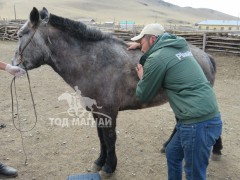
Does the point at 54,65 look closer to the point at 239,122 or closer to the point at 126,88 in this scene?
the point at 126,88

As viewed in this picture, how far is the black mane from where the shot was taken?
336 centimetres

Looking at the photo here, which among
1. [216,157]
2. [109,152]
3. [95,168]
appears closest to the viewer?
[109,152]

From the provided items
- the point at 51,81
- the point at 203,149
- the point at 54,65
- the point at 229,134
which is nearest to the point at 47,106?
the point at 51,81

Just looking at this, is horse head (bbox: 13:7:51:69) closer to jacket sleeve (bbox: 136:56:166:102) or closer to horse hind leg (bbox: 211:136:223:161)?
jacket sleeve (bbox: 136:56:166:102)

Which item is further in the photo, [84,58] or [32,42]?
[84,58]

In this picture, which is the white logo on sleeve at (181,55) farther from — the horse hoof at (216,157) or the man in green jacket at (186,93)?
the horse hoof at (216,157)

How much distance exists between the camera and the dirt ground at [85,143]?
397cm

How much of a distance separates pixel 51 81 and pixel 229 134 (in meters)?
5.50

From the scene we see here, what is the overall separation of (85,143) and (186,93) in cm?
279

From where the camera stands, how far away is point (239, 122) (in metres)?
5.64

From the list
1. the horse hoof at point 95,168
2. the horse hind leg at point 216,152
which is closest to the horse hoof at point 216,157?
the horse hind leg at point 216,152

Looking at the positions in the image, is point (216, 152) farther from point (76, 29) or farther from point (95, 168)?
point (76, 29)

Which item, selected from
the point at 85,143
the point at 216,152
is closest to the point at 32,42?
the point at 85,143

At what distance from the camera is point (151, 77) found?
2379 mm
